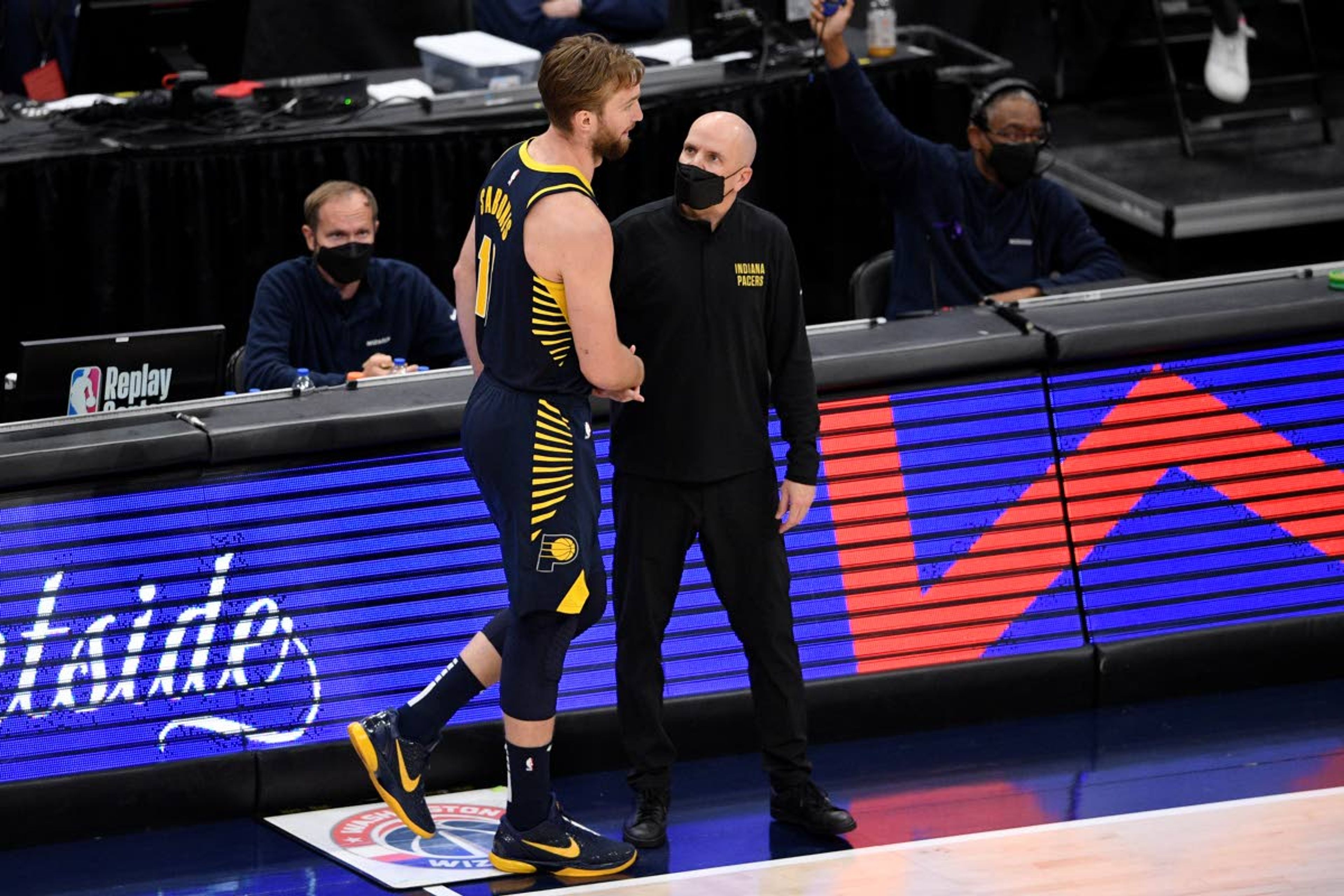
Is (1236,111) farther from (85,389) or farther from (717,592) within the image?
(85,389)

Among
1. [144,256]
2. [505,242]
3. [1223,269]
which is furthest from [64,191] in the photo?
[1223,269]

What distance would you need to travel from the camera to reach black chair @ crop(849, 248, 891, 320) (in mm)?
6348

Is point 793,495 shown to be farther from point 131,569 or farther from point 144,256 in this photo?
point 144,256

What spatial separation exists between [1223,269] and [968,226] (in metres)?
3.10

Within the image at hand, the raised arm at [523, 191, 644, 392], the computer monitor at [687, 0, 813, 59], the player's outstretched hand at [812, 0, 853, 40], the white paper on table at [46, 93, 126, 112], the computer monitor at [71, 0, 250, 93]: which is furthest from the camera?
the computer monitor at [687, 0, 813, 59]

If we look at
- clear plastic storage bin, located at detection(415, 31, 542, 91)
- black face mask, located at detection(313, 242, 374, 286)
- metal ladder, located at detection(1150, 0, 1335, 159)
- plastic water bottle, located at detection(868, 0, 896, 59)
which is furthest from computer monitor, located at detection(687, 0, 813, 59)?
black face mask, located at detection(313, 242, 374, 286)

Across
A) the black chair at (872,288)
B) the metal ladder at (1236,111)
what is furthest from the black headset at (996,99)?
the metal ladder at (1236,111)

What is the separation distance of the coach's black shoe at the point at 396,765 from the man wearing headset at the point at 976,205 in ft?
7.74

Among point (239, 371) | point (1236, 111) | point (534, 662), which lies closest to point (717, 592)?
point (534, 662)

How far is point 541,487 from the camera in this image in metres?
4.38

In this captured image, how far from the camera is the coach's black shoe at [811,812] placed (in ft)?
15.4

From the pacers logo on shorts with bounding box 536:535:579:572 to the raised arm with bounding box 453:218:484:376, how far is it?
46 centimetres

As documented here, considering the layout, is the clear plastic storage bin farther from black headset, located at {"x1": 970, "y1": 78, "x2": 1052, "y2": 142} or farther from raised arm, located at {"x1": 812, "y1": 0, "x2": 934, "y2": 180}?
black headset, located at {"x1": 970, "y1": 78, "x2": 1052, "y2": 142}

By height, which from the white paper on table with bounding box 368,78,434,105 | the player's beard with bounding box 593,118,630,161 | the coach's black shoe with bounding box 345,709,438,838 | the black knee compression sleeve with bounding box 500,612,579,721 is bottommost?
the coach's black shoe with bounding box 345,709,438,838
